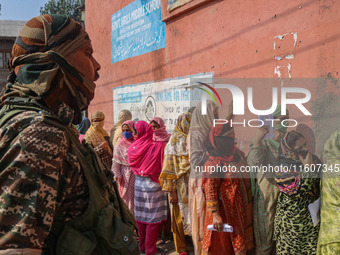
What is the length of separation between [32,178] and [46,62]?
0.51 meters

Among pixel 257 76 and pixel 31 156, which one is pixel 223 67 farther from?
pixel 31 156

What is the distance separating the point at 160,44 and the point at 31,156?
5518 mm

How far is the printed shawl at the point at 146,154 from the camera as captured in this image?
14.6 ft

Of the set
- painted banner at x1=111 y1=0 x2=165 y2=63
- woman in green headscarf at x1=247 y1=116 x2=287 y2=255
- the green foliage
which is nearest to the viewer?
woman in green headscarf at x1=247 y1=116 x2=287 y2=255

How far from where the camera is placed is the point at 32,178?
1.04m

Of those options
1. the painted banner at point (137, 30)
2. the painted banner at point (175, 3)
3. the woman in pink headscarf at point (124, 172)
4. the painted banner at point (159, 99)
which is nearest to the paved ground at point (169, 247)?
the woman in pink headscarf at point (124, 172)

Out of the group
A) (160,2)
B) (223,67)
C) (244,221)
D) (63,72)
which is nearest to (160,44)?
(160,2)

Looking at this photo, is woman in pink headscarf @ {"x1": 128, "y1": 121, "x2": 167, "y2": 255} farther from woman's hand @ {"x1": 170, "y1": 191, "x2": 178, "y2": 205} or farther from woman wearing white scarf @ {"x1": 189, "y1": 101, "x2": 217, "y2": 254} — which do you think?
woman wearing white scarf @ {"x1": 189, "y1": 101, "x2": 217, "y2": 254}

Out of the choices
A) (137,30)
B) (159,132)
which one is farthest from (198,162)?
(137,30)

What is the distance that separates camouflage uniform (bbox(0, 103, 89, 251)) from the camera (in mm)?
1009

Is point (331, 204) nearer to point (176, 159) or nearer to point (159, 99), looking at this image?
point (176, 159)

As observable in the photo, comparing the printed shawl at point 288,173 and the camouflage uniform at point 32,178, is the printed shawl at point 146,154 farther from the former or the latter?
the camouflage uniform at point 32,178

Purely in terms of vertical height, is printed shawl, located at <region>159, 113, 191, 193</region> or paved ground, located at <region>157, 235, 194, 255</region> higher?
printed shawl, located at <region>159, 113, 191, 193</region>

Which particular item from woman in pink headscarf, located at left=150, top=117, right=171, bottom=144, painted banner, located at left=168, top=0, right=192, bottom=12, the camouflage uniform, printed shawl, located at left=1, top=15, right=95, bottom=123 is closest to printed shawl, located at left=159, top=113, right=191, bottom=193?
woman in pink headscarf, located at left=150, top=117, right=171, bottom=144
